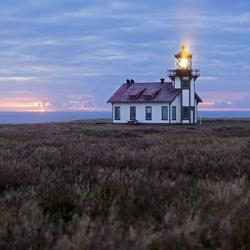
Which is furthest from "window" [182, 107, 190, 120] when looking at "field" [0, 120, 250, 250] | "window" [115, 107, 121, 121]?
"field" [0, 120, 250, 250]

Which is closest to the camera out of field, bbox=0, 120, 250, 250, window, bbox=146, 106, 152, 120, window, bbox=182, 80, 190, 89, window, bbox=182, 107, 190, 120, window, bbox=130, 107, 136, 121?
field, bbox=0, 120, 250, 250

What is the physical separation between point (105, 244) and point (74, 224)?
Result: 821mm

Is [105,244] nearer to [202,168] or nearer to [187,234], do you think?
[187,234]

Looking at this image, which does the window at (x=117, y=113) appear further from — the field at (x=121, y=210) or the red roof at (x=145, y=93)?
the field at (x=121, y=210)

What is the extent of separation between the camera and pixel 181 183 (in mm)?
7566

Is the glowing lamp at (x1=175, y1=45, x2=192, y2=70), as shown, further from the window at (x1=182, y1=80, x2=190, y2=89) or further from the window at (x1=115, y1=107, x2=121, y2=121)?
the window at (x1=115, y1=107, x2=121, y2=121)

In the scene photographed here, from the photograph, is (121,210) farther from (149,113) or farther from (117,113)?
(117,113)

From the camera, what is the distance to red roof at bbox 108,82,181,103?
70.6 metres

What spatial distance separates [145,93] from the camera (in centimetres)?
7169

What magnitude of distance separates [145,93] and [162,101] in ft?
9.92

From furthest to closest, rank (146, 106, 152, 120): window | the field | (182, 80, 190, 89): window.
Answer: (182, 80, 190, 89): window < (146, 106, 152, 120): window < the field

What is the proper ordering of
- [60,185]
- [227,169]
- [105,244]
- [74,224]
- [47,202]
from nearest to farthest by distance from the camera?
[105,244] → [74,224] → [47,202] → [60,185] → [227,169]

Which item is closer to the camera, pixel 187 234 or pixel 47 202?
pixel 187 234

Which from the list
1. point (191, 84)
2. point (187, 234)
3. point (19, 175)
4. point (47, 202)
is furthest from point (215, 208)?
point (191, 84)
